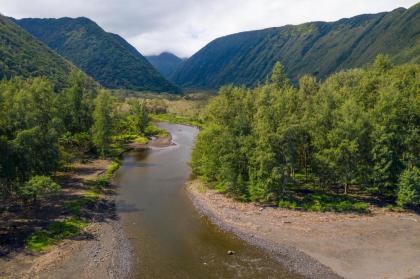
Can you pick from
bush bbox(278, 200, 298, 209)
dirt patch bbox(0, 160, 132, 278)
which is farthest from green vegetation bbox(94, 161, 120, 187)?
bush bbox(278, 200, 298, 209)

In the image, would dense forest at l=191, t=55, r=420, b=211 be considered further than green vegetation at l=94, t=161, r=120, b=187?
No

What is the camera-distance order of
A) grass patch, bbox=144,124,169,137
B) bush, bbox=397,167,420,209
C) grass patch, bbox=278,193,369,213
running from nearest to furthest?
bush, bbox=397,167,420,209
grass patch, bbox=278,193,369,213
grass patch, bbox=144,124,169,137

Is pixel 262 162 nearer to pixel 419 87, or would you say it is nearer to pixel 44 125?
pixel 419 87

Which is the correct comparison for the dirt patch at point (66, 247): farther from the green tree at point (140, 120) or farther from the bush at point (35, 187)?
the green tree at point (140, 120)

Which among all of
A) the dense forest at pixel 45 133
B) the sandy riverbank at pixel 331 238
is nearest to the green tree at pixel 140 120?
the dense forest at pixel 45 133

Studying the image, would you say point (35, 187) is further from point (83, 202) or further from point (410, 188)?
point (410, 188)

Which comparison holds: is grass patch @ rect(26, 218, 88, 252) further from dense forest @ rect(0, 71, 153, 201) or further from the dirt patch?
dense forest @ rect(0, 71, 153, 201)
